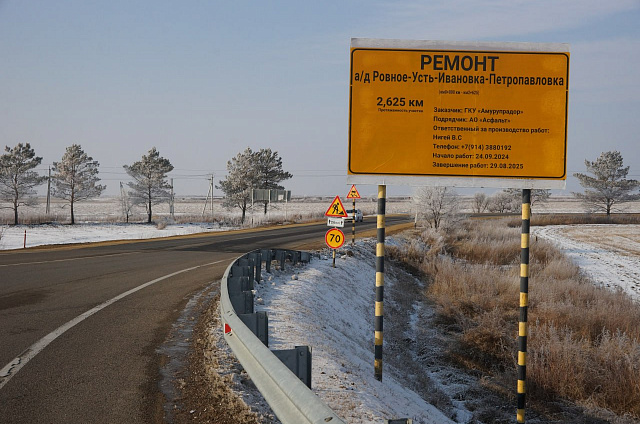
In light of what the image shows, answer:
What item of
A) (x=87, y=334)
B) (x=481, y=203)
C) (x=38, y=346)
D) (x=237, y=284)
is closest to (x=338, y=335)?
(x=237, y=284)

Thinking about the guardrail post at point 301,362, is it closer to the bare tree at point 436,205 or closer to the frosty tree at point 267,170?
the bare tree at point 436,205

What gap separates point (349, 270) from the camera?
16.7 meters

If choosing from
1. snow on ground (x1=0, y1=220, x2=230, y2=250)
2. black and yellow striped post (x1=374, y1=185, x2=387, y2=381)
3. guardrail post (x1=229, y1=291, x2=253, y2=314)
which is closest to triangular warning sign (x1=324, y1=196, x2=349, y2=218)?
black and yellow striped post (x1=374, y1=185, x2=387, y2=381)

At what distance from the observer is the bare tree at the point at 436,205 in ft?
113

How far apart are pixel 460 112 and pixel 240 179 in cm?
5196

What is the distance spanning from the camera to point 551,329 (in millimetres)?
10859

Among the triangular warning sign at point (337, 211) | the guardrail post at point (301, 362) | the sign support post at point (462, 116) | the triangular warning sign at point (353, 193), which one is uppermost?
the sign support post at point (462, 116)

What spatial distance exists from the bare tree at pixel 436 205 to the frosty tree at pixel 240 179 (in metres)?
26.6

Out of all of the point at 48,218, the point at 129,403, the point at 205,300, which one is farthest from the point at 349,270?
the point at 48,218

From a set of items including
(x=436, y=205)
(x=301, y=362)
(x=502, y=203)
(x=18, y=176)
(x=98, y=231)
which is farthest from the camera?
(x=502, y=203)

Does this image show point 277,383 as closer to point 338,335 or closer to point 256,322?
point 256,322

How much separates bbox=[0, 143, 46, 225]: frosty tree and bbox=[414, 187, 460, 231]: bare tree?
35.2m

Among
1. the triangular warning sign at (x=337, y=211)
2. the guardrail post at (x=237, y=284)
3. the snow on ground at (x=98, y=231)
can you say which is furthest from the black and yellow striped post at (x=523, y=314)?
the snow on ground at (x=98, y=231)

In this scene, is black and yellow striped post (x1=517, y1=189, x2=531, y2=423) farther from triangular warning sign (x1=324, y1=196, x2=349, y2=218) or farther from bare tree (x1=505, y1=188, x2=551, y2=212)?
bare tree (x1=505, y1=188, x2=551, y2=212)
